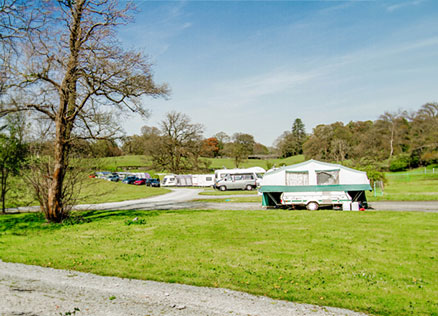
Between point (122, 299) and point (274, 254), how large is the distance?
4.06m

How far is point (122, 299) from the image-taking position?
568 cm

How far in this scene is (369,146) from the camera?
65.1 m

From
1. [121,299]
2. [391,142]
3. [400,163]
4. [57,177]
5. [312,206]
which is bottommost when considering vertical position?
[121,299]

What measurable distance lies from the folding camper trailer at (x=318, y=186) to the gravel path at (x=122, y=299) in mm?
12664

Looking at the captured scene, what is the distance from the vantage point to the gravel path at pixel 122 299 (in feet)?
16.7

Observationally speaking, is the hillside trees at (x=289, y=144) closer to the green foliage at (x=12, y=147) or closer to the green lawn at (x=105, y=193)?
the green lawn at (x=105, y=193)

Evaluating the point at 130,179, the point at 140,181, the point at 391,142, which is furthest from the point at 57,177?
the point at 391,142

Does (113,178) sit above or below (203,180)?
above

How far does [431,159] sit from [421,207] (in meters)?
45.9

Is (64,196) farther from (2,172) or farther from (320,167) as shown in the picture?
(320,167)

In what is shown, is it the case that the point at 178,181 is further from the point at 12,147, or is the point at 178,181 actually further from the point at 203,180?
the point at 12,147

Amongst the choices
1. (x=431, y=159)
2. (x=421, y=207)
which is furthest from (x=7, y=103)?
(x=431, y=159)

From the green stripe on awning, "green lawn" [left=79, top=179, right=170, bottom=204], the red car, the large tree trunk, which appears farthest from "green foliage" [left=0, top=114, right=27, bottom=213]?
the red car

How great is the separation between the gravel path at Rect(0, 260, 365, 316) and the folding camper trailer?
12.7 m
